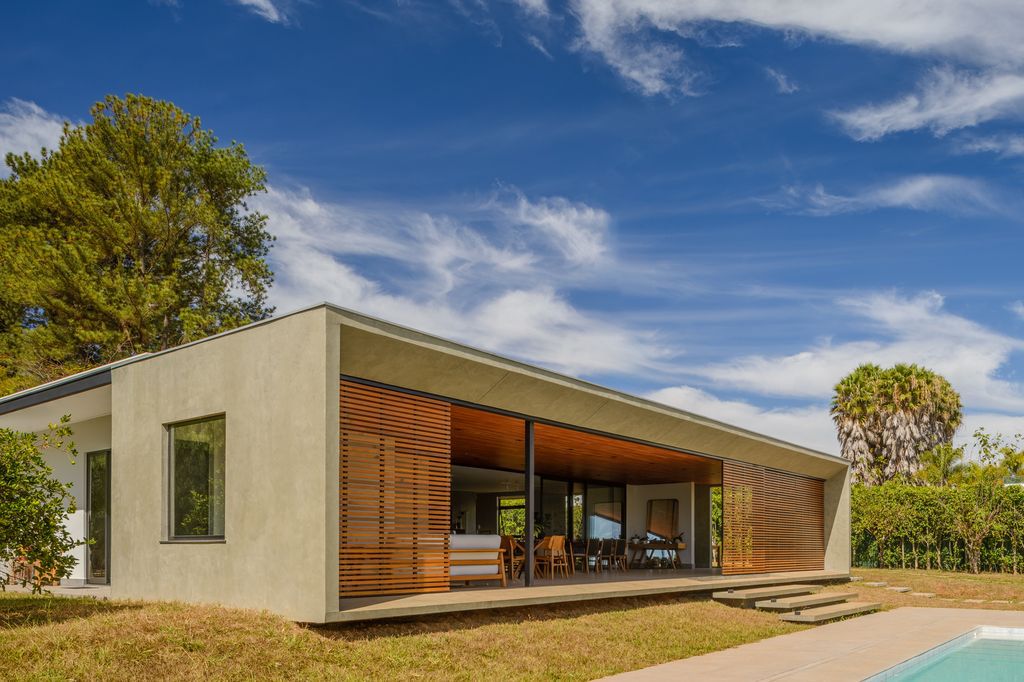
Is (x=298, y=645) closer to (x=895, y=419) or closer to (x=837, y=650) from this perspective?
(x=837, y=650)

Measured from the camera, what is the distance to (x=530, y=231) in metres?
25.7

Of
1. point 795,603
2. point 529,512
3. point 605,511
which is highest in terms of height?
point 529,512

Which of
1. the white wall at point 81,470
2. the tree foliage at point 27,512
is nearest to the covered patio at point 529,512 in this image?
the tree foliage at point 27,512

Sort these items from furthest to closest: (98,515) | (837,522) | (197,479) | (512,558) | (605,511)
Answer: (605,511), (837,522), (98,515), (512,558), (197,479)

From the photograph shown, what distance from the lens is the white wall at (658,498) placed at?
2522 centimetres

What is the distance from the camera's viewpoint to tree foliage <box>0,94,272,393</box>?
24.4 meters

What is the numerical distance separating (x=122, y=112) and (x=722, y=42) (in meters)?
16.8

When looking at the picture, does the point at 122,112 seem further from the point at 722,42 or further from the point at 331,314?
the point at 331,314

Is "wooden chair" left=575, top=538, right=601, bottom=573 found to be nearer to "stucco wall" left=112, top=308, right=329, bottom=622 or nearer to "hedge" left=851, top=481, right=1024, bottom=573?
"stucco wall" left=112, top=308, right=329, bottom=622

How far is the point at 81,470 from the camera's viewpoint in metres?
15.3

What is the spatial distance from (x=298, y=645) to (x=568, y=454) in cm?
958

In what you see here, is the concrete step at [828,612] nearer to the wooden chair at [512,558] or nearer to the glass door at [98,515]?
the wooden chair at [512,558]

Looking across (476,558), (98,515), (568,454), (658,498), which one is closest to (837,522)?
(658,498)

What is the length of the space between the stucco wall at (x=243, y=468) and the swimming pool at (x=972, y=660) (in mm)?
6123
